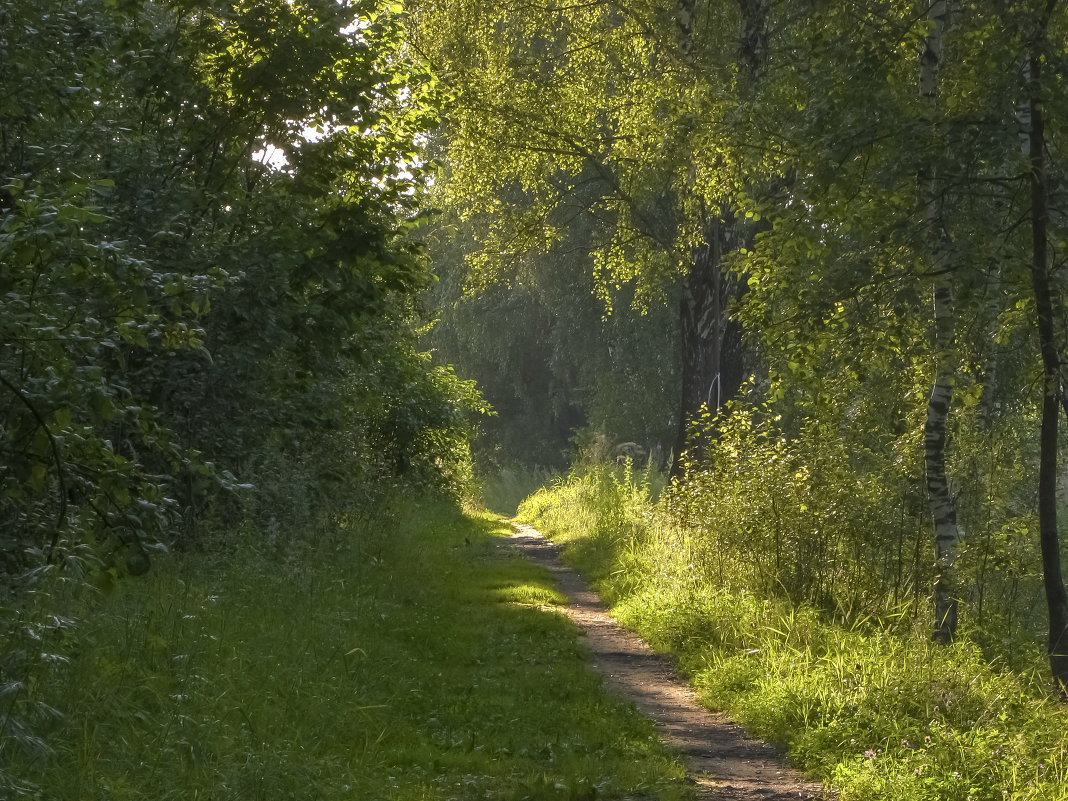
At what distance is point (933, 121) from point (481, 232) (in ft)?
72.4

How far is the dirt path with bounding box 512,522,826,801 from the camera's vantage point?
7.20m

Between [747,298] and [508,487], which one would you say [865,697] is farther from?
[508,487]

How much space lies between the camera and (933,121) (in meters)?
9.98

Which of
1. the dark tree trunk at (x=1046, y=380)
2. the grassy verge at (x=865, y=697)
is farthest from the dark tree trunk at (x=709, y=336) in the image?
the dark tree trunk at (x=1046, y=380)

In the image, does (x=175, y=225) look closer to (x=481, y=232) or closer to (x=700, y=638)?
(x=700, y=638)

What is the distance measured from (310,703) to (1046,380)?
658 centimetres

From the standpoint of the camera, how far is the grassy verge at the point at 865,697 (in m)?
6.94

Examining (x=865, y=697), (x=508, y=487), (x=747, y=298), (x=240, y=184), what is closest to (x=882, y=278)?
(x=747, y=298)

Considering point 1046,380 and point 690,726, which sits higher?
point 1046,380

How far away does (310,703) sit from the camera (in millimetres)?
7262

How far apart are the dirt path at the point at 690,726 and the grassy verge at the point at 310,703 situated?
0.28 metres

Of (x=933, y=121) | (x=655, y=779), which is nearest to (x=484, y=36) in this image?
(x=933, y=121)

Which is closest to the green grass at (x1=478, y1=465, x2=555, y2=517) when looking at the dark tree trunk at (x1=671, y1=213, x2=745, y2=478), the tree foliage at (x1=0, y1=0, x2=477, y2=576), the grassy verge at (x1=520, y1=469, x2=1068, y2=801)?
the dark tree trunk at (x1=671, y1=213, x2=745, y2=478)

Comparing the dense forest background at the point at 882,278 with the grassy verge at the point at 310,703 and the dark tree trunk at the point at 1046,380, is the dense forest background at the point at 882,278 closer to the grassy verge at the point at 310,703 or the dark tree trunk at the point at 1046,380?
the dark tree trunk at the point at 1046,380
